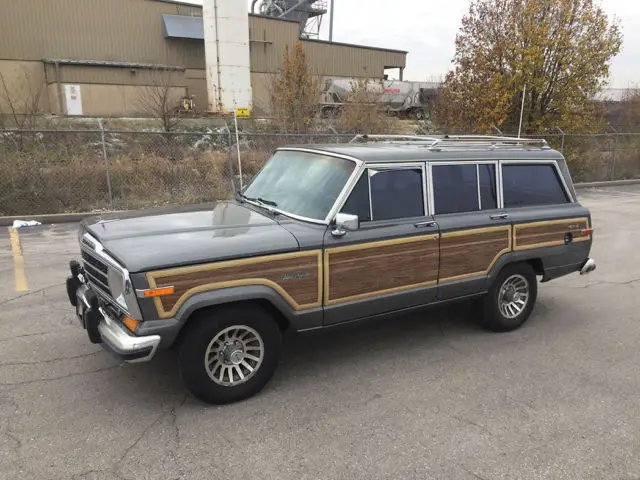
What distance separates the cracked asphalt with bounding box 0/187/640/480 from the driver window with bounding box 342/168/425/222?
1310 mm

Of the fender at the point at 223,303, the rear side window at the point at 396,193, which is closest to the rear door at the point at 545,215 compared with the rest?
the rear side window at the point at 396,193

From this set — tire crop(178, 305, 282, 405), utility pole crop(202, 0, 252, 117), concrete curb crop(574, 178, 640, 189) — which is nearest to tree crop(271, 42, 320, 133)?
utility pole crop(202, 0, 252, 117)

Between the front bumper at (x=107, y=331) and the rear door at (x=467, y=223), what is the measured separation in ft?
8.40

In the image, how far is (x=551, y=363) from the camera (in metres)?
4.38

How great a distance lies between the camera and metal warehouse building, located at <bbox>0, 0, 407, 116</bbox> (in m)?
33.2

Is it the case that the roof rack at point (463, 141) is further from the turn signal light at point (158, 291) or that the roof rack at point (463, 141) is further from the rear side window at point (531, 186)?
the turn signal light at point (158, 291)

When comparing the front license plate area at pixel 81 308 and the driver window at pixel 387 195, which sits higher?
the driver window at pixel 387 195

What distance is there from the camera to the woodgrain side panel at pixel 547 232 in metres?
4.85

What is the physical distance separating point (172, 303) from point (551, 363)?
3298 millimetres

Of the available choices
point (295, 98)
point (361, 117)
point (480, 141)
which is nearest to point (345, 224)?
point (480, 141)

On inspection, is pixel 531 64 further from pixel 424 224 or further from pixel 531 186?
pixel 424 224

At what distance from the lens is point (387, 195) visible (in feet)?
13.8

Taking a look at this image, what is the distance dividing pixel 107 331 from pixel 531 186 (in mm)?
4192

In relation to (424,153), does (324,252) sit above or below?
below
